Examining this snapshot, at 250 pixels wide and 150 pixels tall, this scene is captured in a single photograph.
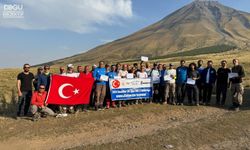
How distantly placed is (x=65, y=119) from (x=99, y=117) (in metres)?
1.36

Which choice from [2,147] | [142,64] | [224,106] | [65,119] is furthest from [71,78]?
[224,106]

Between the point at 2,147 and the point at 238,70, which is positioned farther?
the point at 238,70

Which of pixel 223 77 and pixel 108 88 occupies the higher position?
pixel 223 77

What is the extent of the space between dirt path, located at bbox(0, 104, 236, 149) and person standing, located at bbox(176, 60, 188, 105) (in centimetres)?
111

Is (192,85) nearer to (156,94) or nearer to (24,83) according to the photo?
(156,94)

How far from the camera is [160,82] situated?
58.3 ft

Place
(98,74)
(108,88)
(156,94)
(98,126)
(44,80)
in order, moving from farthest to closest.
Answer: (156,94) → (108,88) → (98,74) → (44,80) → (98,126)

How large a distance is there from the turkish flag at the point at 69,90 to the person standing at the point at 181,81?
4.32m

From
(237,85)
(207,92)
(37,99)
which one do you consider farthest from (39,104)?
(237,85)

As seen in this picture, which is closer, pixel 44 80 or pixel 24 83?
pixel 24 83

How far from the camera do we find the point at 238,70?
16531 mm

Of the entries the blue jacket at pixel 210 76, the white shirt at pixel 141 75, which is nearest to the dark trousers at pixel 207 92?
the blue jacket at pixel 210 76

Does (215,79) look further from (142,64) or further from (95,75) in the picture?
(95,75)

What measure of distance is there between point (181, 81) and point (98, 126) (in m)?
5.84
